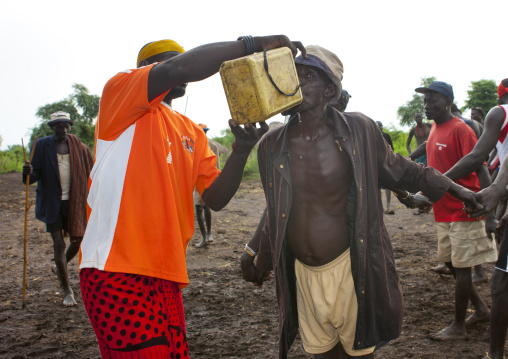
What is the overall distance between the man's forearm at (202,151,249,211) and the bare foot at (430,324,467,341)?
8.10ft

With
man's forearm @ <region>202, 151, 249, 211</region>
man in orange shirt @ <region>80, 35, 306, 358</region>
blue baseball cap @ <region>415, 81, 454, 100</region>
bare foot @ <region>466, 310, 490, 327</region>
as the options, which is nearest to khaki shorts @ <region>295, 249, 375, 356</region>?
man's forearm @ <region>202, 151, 249, 211</region>

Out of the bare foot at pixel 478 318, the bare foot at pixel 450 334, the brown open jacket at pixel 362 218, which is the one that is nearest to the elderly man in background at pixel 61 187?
the brown open jacket at pixel 362 218

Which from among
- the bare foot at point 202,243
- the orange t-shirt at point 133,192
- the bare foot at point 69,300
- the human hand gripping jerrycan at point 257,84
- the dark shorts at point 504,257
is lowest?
the bare foot at point 69,300

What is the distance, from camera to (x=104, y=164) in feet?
6.45

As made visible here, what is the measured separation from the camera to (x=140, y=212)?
6.37 feet

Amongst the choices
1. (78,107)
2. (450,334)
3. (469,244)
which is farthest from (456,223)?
(78,107)

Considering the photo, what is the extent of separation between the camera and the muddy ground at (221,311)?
370 centimetres

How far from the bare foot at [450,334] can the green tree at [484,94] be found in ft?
63.6

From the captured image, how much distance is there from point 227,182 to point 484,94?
71.3ft

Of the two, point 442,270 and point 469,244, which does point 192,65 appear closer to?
point 469,244

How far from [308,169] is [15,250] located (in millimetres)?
7089

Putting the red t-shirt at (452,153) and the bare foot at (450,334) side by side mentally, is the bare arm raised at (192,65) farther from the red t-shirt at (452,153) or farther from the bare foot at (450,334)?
the bare foot at (450,334)

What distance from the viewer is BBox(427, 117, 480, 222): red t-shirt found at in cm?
404

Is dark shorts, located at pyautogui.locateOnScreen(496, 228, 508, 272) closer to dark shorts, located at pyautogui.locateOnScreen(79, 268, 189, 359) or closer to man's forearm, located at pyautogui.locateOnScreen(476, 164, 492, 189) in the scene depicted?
man's forearm, located at pyautogui.locateOnScreen(476, 164, 492, 189)
